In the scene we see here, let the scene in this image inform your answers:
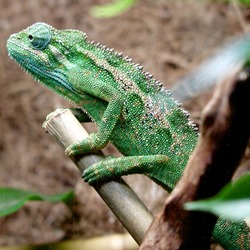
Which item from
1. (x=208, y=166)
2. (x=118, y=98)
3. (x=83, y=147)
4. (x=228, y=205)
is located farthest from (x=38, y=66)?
(x=228, y=205)

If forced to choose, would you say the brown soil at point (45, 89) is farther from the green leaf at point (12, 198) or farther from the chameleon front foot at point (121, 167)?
the chameleon front foot at point (121, 167)

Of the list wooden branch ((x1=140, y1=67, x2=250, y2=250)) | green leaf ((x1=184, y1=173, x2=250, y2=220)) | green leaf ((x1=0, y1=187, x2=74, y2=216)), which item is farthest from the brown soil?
green leaf ((x1=184, y1=173, x2=250, y2=220))

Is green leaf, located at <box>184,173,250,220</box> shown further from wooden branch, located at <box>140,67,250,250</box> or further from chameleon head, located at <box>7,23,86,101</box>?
chameleon head, located at <box>7,23,86,101</box>

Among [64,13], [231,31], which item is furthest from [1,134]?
[231,31]

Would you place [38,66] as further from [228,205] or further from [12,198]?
[228,205]

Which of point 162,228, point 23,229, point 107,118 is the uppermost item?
point 23,229

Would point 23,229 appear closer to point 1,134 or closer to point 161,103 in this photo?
point 1,134
